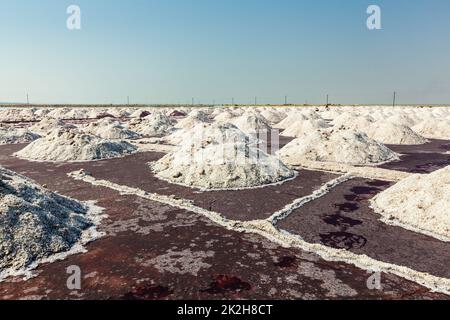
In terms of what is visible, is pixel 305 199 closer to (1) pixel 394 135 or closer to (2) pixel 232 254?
(2) pixel 232 254

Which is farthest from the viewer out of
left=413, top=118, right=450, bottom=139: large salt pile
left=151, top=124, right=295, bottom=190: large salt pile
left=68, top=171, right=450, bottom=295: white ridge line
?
left=413, top=118, right=450, bottom=139: large salt pile

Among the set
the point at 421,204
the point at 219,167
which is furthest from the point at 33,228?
the point at 421,204

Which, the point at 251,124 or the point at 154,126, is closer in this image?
the point at 251,124

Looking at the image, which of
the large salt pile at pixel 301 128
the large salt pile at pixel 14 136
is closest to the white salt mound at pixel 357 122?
the large salt pile at pixel 301 128

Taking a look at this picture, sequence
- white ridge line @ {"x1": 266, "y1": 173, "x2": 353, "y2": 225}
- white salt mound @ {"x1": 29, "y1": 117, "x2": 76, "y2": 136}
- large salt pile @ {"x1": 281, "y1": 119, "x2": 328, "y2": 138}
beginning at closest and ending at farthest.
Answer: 1. white ridge line @ {"x1": 266, "y1": 173, "x2": 353, "y2": 225}
2. large salt pile @ {"x1": 281, "y1": 119, "x2": 328, "y2": 138}
3. white salt mound @ {"x1": 29, "y1": 117, "x2": 76, "y2": 136}

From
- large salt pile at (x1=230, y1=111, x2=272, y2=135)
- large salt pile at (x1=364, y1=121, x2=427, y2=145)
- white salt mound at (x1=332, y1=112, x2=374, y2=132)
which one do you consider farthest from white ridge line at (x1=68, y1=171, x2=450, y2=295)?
white salt mound at (x1=332, y1=112, x2=374, y2=132)

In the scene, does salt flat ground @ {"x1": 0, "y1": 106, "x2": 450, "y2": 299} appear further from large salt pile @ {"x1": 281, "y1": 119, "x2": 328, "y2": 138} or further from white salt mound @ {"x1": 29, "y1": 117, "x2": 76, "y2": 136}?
white salt mound @ {"x1": 29, "y1": 117, "x2": 76, "y2": 136}

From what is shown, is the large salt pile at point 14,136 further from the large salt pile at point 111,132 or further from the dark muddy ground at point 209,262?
the dark muddy ground at point 209,262
